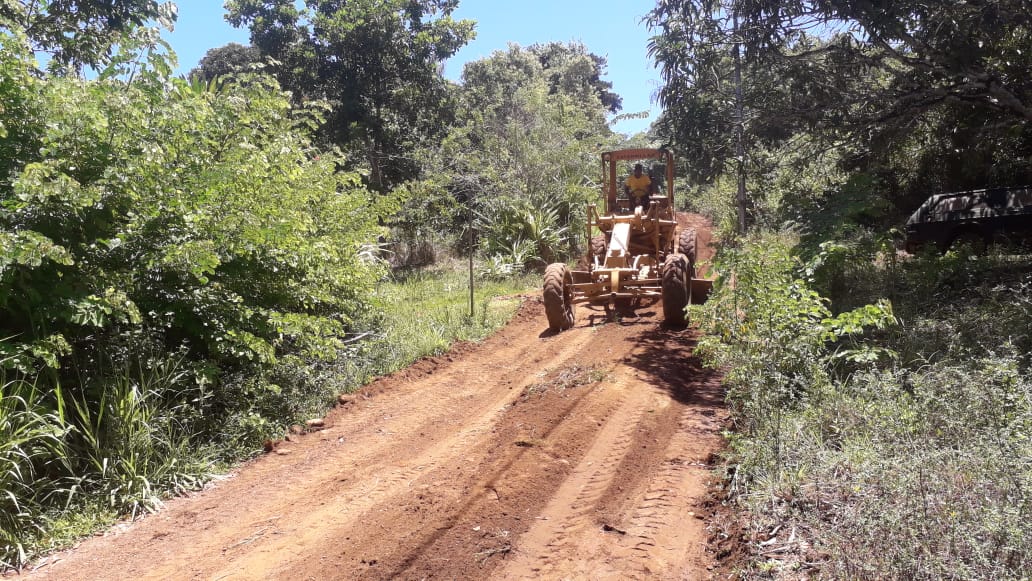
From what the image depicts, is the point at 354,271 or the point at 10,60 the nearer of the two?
the point at 10,60

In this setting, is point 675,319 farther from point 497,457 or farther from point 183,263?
point 183,263

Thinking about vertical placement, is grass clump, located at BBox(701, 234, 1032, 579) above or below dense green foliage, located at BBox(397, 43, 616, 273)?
below

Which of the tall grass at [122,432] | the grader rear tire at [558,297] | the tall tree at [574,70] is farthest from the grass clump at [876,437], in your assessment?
the tall tree at [574,70]

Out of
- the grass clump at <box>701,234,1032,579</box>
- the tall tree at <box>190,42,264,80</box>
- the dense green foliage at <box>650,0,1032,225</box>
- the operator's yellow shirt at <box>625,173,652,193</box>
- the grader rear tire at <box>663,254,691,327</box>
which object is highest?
the tall tree at <box>190,42,264,80</box>

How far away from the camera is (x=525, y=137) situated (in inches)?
679

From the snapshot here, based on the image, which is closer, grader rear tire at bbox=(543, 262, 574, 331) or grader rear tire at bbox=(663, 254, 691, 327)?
grader rear tire at bbox=(663, 254, 691, 327)

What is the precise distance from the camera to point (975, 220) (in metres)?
10.7

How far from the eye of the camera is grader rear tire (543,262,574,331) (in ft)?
29.6

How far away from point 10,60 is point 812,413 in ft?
21.6

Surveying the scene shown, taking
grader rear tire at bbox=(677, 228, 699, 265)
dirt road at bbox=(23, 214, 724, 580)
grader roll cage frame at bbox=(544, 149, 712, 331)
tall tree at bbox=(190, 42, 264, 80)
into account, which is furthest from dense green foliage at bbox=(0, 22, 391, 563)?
tall tree at bbox=(190, 42, 264, 80)

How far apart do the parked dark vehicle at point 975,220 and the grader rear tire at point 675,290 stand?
4.98 meters

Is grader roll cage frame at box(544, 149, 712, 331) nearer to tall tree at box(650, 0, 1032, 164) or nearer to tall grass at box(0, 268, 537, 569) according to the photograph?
tall tree at box(650, 0, 1032, 164)

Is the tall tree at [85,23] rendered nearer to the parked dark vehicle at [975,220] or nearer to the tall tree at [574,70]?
the parked dark vehicle at [975,220]

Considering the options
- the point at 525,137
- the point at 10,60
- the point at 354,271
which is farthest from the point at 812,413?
the point at 525,137
